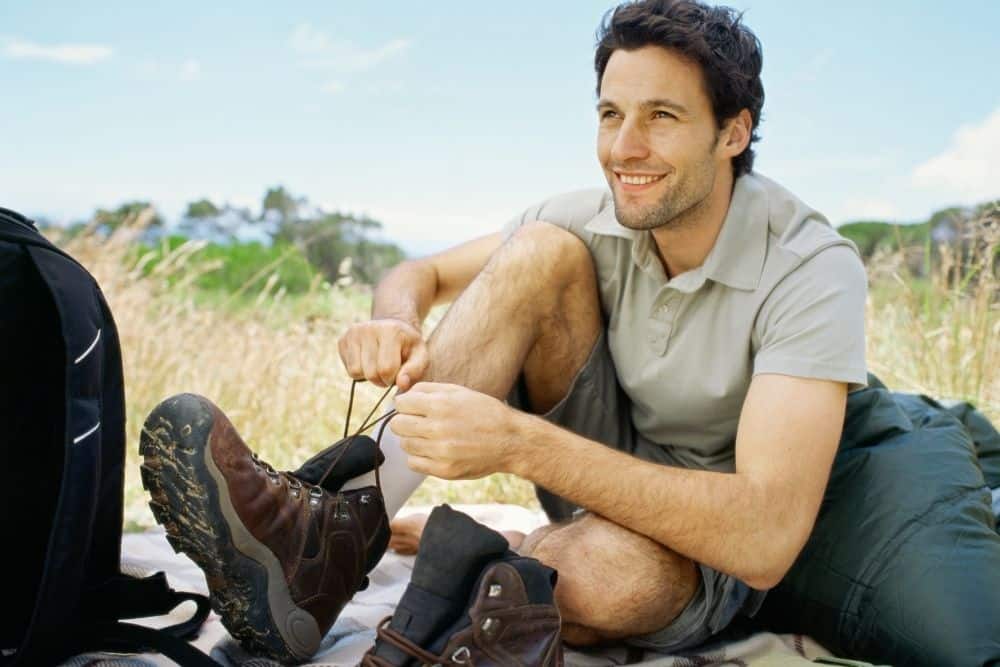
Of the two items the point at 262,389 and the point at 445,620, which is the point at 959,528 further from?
the point at 262,389

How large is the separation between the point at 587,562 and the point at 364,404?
2543 mm

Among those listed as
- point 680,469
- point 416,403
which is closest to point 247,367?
point 416,403

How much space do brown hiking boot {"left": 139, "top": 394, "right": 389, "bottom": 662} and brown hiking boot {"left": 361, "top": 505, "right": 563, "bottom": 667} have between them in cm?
21

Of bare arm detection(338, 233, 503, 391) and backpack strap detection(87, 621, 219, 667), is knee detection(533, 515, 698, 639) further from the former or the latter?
backpack strap detection(87, 621, 219, 667)

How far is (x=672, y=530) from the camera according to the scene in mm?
1986

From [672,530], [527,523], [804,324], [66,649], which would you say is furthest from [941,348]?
[66,649]

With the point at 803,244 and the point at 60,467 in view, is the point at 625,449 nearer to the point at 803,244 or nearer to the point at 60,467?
the point at 803,244

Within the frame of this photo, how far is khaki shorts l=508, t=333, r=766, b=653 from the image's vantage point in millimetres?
2211

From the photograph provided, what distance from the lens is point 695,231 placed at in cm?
240

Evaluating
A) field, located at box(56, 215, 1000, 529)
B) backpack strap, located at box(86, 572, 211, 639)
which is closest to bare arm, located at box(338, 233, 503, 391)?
backpack strap, located at box(86, 572, 211, 639)

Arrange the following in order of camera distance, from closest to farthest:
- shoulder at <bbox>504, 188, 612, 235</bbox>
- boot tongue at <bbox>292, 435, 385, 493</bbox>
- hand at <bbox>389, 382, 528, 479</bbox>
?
1. hand at <bbox>389, 382, 528, 479</bbox>
2. boot tongue at <bbox>292, 435, 385, 493</bbox>
3. shoulder at <bbox>504, 188, 612, 235</bbox>

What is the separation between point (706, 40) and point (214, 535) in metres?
1.51

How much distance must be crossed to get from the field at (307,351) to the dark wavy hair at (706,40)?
130cm

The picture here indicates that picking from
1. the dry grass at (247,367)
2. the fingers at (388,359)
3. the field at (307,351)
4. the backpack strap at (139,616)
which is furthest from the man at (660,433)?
the dry grass at (247,367)
